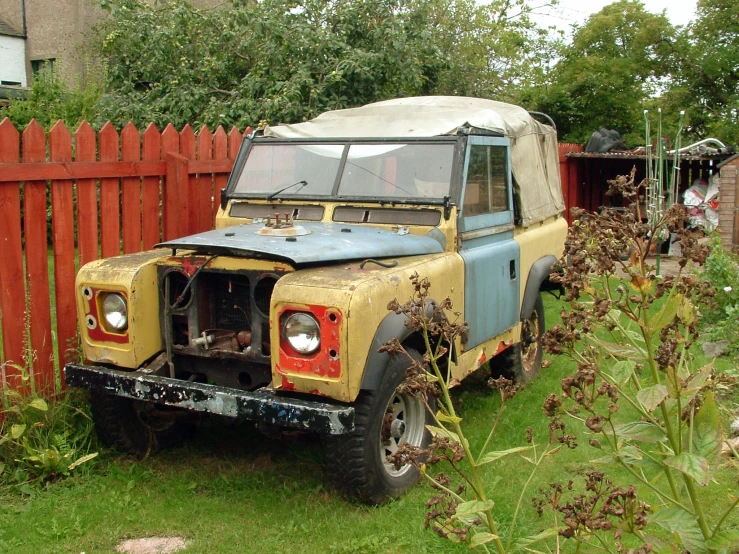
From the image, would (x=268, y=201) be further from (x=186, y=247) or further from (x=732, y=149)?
(x=732, y=149)

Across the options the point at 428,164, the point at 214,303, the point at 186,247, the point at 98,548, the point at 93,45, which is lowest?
the point at 98,548

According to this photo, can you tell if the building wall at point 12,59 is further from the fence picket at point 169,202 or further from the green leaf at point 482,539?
the green leaf at point 482,539

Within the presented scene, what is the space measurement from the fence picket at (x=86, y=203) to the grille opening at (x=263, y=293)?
5.11 feet

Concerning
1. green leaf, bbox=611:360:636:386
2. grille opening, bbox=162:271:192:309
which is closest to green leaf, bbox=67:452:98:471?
grille opening, bbox=162:271:192:309

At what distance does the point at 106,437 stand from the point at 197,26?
7.22m

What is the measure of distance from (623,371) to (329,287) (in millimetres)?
1874

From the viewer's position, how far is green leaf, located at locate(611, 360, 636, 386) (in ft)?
6.52

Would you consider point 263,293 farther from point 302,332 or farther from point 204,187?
point 204,187

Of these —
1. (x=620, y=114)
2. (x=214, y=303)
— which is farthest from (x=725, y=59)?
(x=214, y=303)

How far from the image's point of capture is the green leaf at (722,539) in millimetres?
1774

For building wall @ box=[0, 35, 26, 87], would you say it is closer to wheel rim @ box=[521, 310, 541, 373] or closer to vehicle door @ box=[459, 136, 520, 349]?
wheel rim @ box=[521, 310, 541, 373]

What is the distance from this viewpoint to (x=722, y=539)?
5.88 ft

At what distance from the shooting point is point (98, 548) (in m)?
3.77

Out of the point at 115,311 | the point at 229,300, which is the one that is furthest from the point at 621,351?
the point at 115,311
